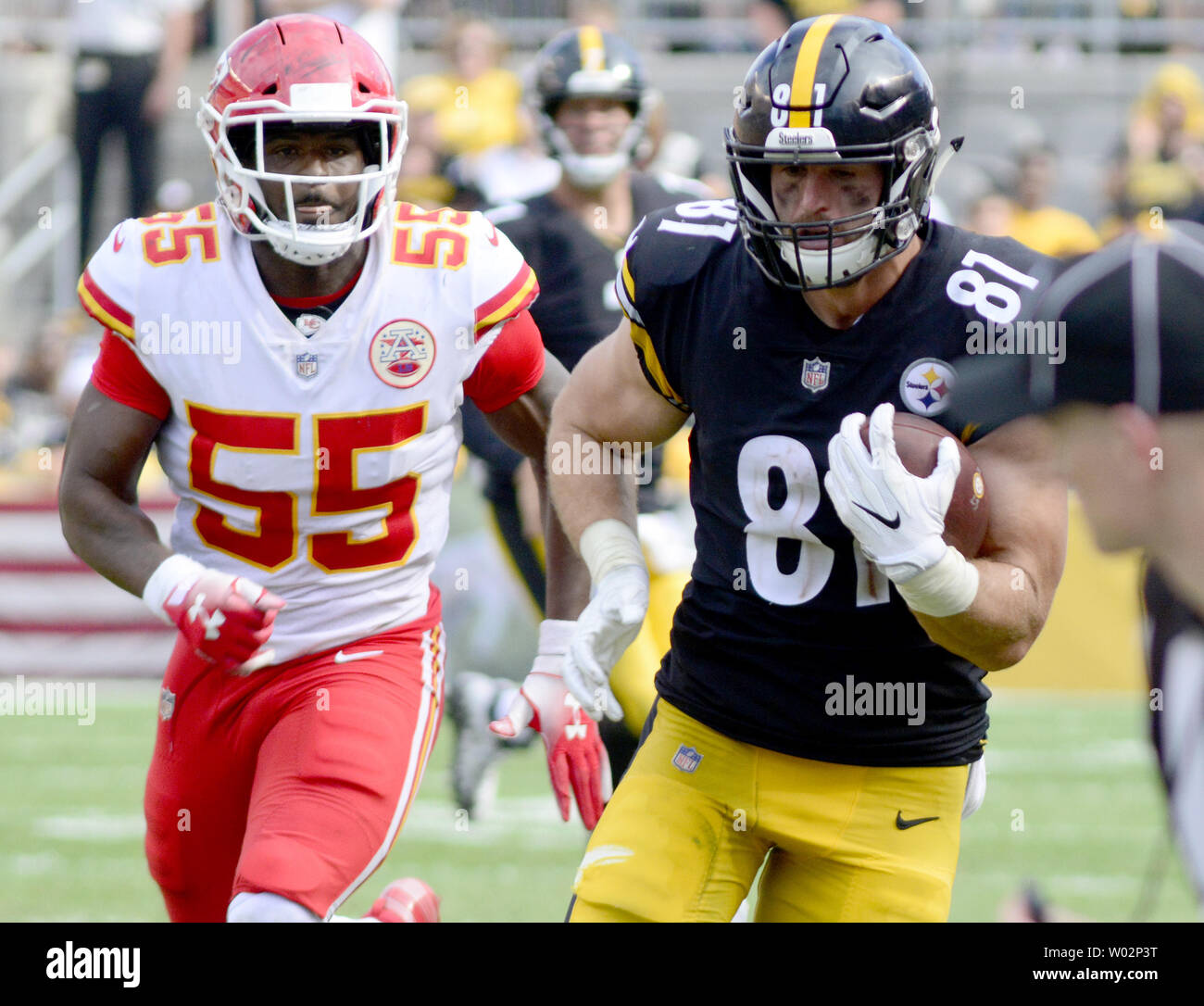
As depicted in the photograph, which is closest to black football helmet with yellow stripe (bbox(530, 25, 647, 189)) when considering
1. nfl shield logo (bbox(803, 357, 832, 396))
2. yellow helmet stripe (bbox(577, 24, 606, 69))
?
yellow helmet stripe (bbox(577, 24, 606, 69))

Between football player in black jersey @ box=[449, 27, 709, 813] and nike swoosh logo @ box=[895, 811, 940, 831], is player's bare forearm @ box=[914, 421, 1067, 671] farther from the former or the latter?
football player in black jersey @ box=[449, 27, 709, 813]

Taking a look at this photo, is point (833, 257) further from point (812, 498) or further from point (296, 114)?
point (296, 114)

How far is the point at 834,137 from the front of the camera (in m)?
2.94

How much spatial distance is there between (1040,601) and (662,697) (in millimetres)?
771

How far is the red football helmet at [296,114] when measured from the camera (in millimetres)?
3322

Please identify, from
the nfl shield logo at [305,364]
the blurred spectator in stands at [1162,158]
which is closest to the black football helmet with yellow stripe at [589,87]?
the nfl shield logo at [305,364]

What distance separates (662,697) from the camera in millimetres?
3301

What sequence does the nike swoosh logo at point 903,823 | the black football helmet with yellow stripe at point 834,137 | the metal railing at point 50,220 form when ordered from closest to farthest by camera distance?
the black football helmet with yellow stripe at point 834,137
the nike swoosh logo at point 903,823
the metal railing at point 50,220

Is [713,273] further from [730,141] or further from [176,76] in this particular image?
[176,76]

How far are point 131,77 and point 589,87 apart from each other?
5699mm

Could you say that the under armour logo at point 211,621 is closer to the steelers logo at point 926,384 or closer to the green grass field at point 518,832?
the steelers logo at point 926,384

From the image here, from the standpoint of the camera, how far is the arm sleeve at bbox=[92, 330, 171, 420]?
11.2ft

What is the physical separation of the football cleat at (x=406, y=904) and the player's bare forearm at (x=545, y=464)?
0.67m
